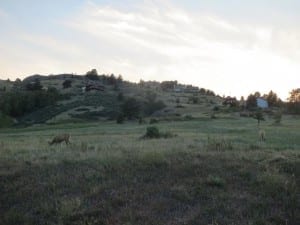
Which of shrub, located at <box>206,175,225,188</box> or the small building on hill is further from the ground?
the small building on hill

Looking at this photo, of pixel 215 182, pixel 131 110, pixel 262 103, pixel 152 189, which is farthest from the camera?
pixel 262 103

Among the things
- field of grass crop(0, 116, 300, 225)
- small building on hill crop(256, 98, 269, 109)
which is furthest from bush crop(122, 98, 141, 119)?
field of grass crop(0, 116, 300, 225)

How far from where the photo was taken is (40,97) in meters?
123

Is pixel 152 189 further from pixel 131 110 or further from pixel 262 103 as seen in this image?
pixel 262 103

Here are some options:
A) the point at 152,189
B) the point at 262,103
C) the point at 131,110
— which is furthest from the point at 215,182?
the point at 262,103

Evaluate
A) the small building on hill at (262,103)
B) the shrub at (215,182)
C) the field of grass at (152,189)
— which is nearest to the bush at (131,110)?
the small building on hill at (262,103)

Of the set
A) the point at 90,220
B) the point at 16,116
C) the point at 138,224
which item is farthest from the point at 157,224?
the point at 16,116

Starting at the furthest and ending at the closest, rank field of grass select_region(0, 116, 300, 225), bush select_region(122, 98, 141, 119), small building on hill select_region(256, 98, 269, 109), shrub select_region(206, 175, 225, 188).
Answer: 1. small building on hill select_region(256, 98, 269, 109)
2. bush select_region(122, 98, 141, 119)
3. shrub select_region(206, 175, 225, 188)
4. field of grass select_region(0, 116, 300, 225)

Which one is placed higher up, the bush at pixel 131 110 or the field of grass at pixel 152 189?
the bush at pixel 131 110

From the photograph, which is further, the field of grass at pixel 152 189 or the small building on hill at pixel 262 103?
the small building on hill at pixel 262 103

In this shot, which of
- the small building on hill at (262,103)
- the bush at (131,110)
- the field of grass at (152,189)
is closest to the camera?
the field of grass at (152,189)

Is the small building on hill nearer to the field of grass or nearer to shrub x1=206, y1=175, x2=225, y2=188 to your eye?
the field of grass

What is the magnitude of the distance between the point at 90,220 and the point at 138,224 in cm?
103

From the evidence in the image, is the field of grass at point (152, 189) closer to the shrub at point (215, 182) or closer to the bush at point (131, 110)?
the shrub at point (215, 182)
